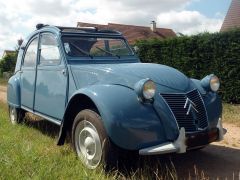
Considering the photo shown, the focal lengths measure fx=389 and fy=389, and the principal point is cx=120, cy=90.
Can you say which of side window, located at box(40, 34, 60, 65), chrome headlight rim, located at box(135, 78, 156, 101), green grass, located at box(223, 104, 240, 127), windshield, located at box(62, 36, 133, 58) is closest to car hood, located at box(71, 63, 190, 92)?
chrome headlight rim, located at box(135, 78, 156, 101)

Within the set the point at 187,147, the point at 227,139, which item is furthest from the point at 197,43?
the point at 187,147

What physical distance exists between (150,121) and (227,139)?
9.50 ft

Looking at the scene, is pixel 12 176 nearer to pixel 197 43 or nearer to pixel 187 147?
pixel 187 147

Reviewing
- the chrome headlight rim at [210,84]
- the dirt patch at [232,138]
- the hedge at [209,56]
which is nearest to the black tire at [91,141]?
the chrome headlight rim at [210,84]

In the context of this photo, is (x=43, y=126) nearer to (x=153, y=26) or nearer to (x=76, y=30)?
(x=76, y=30)

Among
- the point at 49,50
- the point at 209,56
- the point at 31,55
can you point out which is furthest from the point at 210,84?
the point at 209,56

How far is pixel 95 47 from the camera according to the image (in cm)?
608

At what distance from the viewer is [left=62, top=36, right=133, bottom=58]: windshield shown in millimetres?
5738

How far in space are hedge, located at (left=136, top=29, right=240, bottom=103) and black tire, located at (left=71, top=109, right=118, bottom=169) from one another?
8023 millimetres

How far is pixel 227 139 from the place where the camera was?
659cm

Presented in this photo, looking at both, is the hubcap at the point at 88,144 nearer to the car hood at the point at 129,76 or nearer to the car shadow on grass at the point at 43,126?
the car hood at the point at 129,76

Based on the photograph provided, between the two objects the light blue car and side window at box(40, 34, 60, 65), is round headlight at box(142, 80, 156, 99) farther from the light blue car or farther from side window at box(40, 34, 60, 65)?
side window at box(40, 34, 60, 65)

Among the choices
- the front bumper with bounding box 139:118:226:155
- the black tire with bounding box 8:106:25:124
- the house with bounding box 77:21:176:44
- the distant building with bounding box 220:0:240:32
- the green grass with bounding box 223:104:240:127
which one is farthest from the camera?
the house with bounding box 77:21:176:44

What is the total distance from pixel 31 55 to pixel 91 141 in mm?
2998
